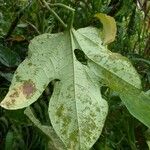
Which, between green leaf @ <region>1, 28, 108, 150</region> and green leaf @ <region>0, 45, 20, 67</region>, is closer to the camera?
green leaf @ <region>1, 28, 108, 150</region>

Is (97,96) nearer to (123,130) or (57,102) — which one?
(57,102)

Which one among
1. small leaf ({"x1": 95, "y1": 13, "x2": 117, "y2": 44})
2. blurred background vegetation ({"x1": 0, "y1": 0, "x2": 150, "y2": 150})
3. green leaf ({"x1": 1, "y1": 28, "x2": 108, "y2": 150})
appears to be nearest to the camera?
green leaf ({"x1": 1, "y1": 28, "x2": 108, "y2": 150})

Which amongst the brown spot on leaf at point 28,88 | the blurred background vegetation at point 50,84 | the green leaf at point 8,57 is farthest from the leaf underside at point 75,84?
the green leaf at point 8,57

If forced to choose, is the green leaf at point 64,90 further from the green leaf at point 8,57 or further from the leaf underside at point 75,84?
the green leaf at point 8,57

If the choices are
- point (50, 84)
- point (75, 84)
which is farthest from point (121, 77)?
point (50, 84)

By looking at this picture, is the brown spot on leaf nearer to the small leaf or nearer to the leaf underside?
the leaf underside

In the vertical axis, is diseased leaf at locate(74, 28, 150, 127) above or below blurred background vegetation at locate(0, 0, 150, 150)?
above

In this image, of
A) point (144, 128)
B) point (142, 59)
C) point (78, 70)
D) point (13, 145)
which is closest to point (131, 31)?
point (142, 59)

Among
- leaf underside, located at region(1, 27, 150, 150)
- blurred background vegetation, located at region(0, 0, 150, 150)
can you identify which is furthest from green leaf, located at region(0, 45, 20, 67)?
leaf underside, located at region(1, 27, 150, 150)
